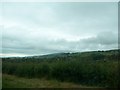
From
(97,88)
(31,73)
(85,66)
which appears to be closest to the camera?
(97,88)

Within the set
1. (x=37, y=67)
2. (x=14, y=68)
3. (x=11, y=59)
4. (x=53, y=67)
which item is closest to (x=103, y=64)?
(x=53, y=67)

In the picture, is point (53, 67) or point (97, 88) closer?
point (97, 88)

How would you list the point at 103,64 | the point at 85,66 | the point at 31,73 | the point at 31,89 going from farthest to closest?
the point at 31,73, the point at 85,66, the point at 103,64, the point at 31,89

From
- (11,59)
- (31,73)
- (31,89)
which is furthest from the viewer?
(11,59)

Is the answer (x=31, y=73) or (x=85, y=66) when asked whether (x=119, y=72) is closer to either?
(x=85, y=66)

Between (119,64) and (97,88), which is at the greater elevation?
(119,64)

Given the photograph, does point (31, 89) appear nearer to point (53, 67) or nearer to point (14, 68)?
point (53, 67)

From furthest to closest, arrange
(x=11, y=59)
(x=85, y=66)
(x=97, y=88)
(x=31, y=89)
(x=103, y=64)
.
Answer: (x=11, y=59) < (x=85, y=66) < (x=103, y=64) < (x=97, y=88) < (x=31, y=89)

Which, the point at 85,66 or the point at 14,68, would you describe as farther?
the point at 14,68

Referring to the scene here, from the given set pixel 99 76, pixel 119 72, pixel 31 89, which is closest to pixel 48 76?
pixel 99 76
